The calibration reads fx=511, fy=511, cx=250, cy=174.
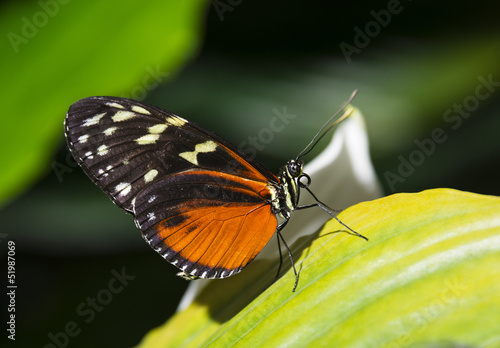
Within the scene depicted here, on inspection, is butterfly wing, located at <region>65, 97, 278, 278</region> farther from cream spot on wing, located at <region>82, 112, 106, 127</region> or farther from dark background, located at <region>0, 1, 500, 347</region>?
dark background, located at <region>0, 1, 500, 347</region>

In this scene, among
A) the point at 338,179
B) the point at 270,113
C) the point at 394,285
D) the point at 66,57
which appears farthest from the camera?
the point at 270,113

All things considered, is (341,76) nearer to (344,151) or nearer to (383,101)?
(383,101)

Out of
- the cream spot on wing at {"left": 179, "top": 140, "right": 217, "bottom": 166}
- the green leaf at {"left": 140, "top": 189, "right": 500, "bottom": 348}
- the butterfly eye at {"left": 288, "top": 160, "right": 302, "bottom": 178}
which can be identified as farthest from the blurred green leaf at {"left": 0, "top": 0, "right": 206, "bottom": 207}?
the green leaf at {"left": 140, "top": 189, "right": 500, "bottom": 348}

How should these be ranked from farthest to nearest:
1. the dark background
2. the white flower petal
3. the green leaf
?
the dark background < the white flower petal < the green leaf

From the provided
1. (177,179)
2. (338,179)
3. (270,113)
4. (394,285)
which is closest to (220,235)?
(177,179)

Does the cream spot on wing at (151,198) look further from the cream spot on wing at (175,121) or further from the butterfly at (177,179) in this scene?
the cream spot on wing at (175,121)

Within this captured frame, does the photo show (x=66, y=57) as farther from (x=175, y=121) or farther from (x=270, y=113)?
(x=270, y=113)

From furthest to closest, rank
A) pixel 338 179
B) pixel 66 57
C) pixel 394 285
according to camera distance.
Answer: pixel 66 57
pixel 338 179
pixel 394 285

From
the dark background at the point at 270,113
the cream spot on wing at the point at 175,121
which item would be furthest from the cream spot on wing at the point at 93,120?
the dark background at the point at 270,113
